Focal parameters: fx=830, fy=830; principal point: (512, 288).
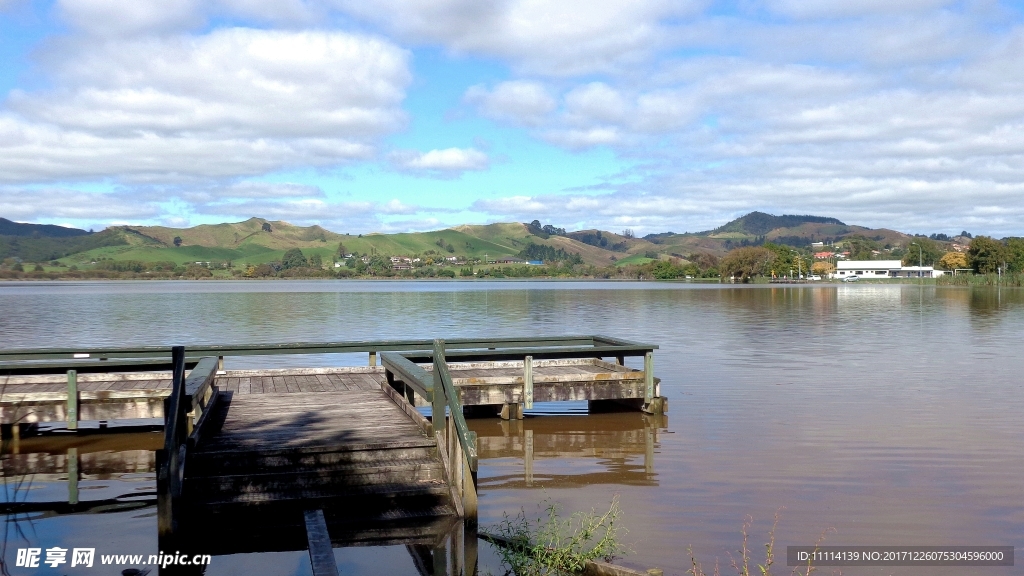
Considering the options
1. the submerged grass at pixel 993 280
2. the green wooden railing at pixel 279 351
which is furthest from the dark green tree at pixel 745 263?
the green wooden railing at pixel 279 351

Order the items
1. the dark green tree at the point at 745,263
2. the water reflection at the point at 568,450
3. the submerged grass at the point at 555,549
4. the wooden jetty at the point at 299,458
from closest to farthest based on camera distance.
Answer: the submerged grass at the point at 555,549, the wooden jetty at the point at 299,458, the water reflection at the point at 568,450, the dark green tree at the point at 745,263

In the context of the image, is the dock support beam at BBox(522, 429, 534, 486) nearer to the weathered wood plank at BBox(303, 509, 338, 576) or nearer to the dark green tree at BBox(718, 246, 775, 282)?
the weathered wood plank at BBox(303, 509, 338, 576)

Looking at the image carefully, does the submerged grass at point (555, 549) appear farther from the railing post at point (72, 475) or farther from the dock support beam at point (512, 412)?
the dock support beam at point (512, 412)

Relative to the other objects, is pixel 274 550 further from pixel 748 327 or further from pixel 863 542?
pixel 748 327

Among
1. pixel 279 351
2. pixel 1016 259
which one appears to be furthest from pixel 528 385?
pixel 1016 259

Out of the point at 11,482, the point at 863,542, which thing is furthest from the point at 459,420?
the point at 11,482

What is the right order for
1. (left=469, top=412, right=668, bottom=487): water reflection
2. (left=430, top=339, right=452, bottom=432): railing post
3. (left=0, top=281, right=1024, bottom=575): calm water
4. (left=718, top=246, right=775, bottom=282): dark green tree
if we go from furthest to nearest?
(left=718, top=246, right=775, bottom=282): dark green tree → (left=469, top=412, right=668, bottom=487): water reflection → (left=430, top=339, right=452, bottom=432): railing post → (left=0, top=281, right=1024, bottom=575): calm water

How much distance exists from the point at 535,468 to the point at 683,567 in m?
3.78

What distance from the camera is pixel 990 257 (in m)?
114

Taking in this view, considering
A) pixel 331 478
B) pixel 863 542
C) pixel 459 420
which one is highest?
pixel 459 420

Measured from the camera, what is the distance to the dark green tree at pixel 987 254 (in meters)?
112

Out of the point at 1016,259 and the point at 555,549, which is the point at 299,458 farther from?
the point at 1016,259

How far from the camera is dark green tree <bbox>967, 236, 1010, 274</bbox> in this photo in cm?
11225

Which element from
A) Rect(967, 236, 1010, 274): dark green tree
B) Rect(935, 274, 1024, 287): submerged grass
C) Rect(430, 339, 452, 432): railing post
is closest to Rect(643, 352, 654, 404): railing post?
Rect(430, 339, 452, 432): railing post
